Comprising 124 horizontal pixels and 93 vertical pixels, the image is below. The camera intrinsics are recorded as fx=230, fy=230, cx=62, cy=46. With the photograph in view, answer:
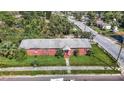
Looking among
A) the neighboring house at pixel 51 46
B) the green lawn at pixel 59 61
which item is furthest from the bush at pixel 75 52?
the green lawn at pixel 59 61

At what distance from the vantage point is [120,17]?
1883 centimetres

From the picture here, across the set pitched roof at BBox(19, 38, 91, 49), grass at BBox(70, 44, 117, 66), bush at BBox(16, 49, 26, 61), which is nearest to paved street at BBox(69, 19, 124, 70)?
grass at BBox(70, 44, 117, 66)

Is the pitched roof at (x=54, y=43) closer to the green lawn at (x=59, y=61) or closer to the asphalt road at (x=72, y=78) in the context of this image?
the green lawn at (x=59, y=61)

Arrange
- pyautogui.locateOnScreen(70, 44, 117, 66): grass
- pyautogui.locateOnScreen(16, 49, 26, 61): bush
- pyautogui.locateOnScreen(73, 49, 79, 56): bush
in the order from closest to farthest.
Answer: pyautogui.locateOnScreen(70, 44, 117, 66): grass < pyautogui.locateOnScreen(16, 49, 26, 61): bush < pyautogui.locateOnScreen(73, 49, 79, 56): bush

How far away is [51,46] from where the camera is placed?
54.0 ft

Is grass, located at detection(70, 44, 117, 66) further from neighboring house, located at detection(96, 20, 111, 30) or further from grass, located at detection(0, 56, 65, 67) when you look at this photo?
neighboring house, located at detection(96, 20, 111, 30)

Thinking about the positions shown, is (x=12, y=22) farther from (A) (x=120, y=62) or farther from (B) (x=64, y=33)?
(A) (x=120, y=62)

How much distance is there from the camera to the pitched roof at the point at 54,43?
16438 mm

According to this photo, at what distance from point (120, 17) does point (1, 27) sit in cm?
1002

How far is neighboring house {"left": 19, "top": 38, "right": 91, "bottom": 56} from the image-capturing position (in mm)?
16297

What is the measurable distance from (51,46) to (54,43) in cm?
43

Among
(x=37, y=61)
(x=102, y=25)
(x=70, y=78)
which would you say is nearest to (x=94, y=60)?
(x=70, y=78)
